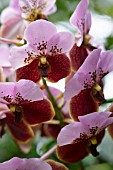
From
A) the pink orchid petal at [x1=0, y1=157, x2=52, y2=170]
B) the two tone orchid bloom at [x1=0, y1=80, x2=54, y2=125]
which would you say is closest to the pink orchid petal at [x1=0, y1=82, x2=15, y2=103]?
the two tone orchid bloom at [x1=0, y1=80, x2=54, y2=125]

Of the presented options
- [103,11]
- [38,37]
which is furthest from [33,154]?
[103,11]

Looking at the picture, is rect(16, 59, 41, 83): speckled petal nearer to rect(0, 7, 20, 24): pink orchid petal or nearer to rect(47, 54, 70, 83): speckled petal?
rect(47, 54, 70, 83): speckled petal

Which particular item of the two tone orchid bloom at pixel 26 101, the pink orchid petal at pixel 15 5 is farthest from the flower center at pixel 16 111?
the pink orchid petal at pixel 15 5

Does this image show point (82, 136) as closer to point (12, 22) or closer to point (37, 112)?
point (37, 112)

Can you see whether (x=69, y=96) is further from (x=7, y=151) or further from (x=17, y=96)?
(x=7, y=151)

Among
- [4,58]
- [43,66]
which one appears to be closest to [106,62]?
[43,66]

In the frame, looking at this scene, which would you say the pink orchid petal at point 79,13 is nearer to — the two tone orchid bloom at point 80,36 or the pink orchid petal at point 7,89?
the two tone orchid bloom at point 80,36
